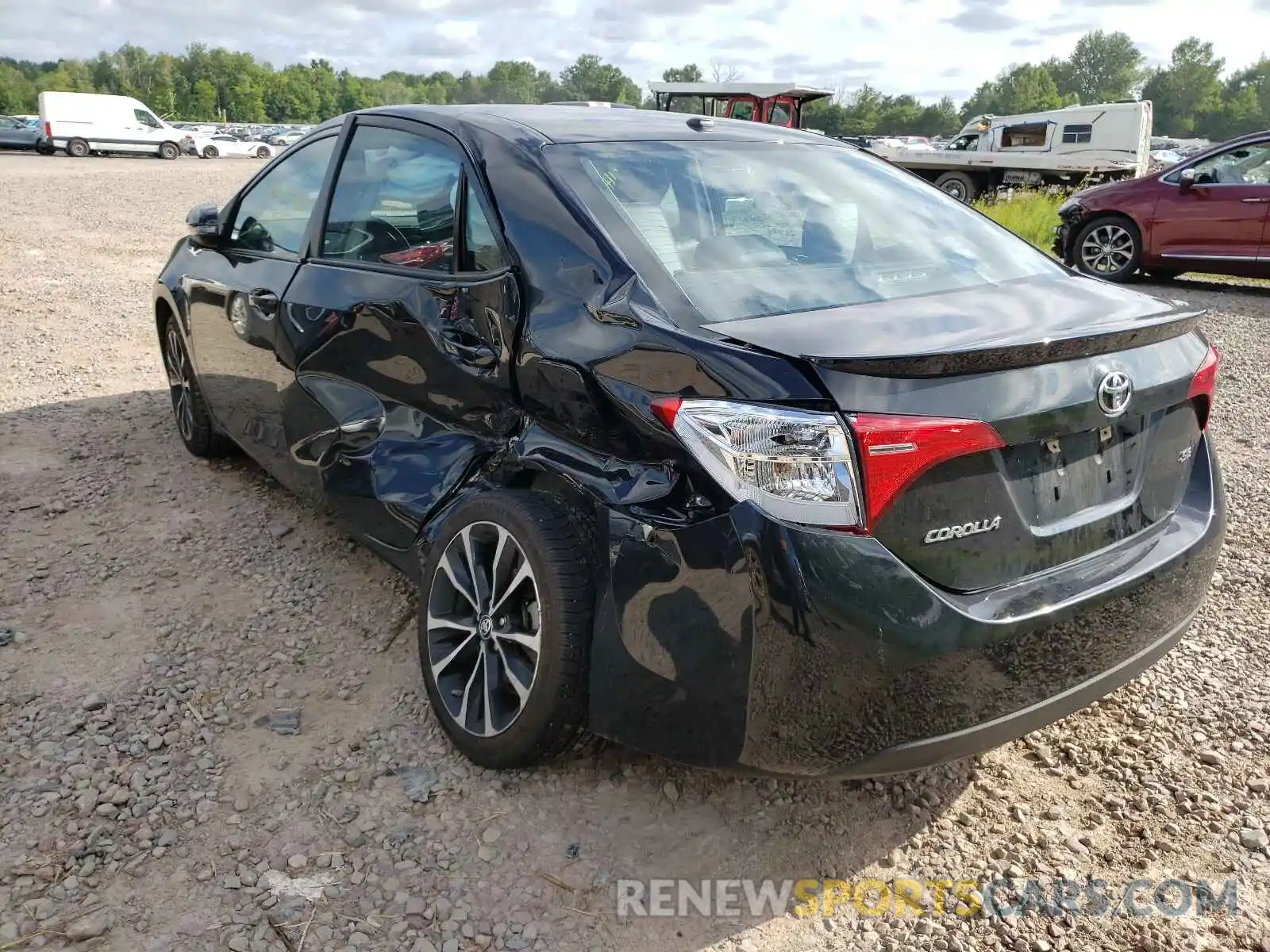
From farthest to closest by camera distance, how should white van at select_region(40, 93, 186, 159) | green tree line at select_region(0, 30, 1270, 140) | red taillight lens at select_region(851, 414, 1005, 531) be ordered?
green tree line at select_region(0, 30, 1270, 140) → white van at select_region(40, 93, 186, 159) → red taillight lens at select_region(851, 414, 1005, 531)

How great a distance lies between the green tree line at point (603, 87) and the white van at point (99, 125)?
49.9m

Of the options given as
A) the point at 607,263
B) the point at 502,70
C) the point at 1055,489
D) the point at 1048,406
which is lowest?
the point at 1055,489

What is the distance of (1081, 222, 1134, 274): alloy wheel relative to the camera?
10.8 metres

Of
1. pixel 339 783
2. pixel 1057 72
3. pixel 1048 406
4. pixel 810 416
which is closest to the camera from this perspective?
pixel 810 416

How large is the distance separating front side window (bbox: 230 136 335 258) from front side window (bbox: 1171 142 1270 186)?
9.47m

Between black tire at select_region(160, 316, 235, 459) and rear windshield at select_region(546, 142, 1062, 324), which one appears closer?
rear windshield at select_region(546, 142, 1062, 324)

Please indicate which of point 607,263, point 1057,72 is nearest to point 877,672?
point 607,263

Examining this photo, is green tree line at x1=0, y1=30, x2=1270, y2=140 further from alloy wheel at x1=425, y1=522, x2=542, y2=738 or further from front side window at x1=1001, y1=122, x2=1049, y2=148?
alloy wheel at x1=425, y1=522, x2=542, y2=738

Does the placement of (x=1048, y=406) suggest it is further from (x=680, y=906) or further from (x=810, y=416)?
(x=680, y=906)

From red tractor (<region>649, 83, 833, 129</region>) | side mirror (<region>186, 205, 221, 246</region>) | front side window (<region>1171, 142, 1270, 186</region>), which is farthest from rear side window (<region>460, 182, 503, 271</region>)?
red tractor (<region>649, 83, 833, 129</region>)

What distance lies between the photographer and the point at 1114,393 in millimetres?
2191

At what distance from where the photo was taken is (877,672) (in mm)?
1986

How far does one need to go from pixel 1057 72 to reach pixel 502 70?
226ft

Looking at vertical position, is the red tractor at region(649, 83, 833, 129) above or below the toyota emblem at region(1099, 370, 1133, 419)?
above
